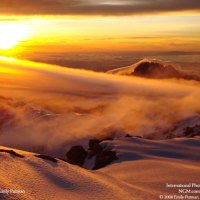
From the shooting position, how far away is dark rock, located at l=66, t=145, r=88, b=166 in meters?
82.4

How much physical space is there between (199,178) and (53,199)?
13590 millimetres

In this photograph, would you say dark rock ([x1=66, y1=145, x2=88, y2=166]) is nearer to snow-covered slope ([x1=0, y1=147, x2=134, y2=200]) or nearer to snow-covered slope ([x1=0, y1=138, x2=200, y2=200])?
snow-covered slope ([x1=0, y1=138, x2=200, y2=200])

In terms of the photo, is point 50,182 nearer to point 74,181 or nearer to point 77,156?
point 74,181

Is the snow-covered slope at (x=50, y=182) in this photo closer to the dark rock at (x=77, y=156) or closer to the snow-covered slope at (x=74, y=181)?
the snow-covered slope at (x=74, y=181)

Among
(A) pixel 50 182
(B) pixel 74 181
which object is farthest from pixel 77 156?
(A) pixel 50 182

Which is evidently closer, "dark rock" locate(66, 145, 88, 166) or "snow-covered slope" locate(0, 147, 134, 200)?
"snow-covered slope" locate(0, 147, 134, 200)

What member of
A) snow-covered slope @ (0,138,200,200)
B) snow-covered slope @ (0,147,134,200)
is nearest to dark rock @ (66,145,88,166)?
snow-covered slope @ (0,138,200,200)

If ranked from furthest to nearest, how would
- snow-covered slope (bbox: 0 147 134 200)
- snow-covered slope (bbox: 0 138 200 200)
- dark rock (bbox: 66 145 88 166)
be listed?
dark rock (bbox: 66 145 88 166) < snow-covered slope (bbox: 0 138 200 200) < snow-covered slope (bbox: 0 147 134 200)

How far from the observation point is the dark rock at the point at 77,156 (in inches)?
3246

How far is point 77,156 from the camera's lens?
86562mm

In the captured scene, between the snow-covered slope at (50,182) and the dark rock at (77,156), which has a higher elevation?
the snow-covered slope at (50,182)

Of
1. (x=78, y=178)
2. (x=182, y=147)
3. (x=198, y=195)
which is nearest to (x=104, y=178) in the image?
(x=78, y=178)

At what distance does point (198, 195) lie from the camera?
76.7 feet

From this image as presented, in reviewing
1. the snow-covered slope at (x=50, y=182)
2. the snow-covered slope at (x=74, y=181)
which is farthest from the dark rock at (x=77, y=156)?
the snow-covered slope at (x=50, y=182)
